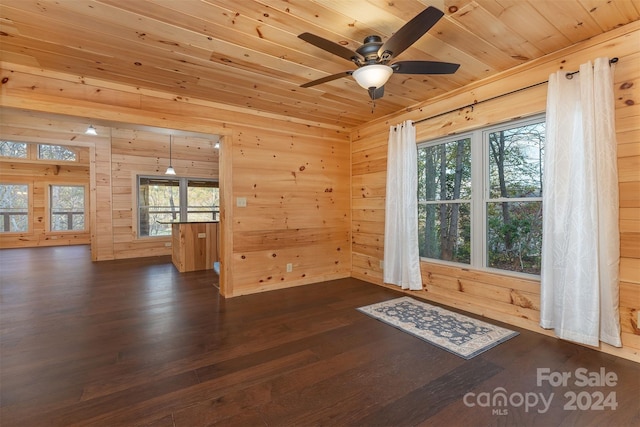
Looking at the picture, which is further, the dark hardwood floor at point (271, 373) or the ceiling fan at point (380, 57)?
the ceiling fan at point (380, 57)

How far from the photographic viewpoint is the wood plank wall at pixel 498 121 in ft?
6.95

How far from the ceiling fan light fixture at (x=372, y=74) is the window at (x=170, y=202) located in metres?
6.29

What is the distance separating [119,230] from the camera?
21.9ft

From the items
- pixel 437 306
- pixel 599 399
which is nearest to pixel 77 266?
pixel 437 306

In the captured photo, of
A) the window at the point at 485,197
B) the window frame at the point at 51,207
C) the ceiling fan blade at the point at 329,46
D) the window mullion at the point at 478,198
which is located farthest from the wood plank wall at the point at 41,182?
the window mullion at the point at 478,198

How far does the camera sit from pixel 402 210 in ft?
12.1

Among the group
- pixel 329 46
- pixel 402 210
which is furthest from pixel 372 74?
pixel 402 210

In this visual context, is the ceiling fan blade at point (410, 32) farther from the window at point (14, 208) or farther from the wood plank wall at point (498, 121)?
the window at point (14, 208)

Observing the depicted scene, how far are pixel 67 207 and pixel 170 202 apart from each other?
4.37 m

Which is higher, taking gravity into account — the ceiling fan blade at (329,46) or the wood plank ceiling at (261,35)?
the wood plank ceiling at (261,35)

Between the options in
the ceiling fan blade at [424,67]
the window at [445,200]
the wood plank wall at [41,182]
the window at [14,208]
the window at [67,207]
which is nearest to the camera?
the ceiling fan blade at [424,67]

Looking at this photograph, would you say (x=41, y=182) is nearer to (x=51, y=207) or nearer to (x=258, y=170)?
(x=51, y=207)

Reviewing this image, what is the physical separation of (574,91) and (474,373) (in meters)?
2.33

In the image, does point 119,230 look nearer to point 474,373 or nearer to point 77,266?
point 77,266
